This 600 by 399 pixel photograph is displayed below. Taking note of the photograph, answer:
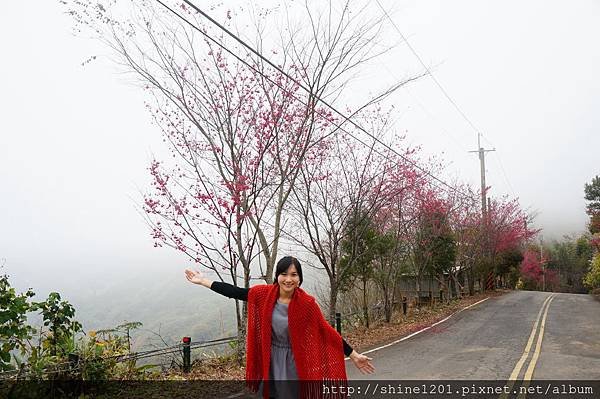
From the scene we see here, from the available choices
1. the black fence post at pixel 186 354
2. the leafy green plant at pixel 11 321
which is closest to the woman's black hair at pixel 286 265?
the leafy green plant at pixel 11 321

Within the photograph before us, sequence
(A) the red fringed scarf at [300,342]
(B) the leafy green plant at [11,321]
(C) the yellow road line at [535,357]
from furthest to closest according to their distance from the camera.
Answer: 1. (C) the yellow road line at [535,357]
2. (B) the leafy green plant at [11,321]
3. (A) the red fringed scarf at [300,342]

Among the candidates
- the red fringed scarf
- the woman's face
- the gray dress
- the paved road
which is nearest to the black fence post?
the paved road

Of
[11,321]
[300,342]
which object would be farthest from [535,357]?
[11,321]

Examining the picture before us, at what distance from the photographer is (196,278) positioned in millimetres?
4141

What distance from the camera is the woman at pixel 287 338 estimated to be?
3656 millimetres

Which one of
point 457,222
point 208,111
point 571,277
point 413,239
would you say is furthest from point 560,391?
point 571,277

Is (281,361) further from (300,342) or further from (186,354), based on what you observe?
(186,354)

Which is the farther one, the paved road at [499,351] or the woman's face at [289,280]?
the paved road at [499,351]

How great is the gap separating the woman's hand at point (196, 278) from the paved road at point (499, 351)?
16.0ft

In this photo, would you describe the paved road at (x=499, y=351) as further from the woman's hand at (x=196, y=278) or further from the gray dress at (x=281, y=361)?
the woman's hand at (x=196, y=278)

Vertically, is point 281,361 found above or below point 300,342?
below

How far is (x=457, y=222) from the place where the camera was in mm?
26500

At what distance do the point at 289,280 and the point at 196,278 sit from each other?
0.94m

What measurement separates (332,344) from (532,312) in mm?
16829
